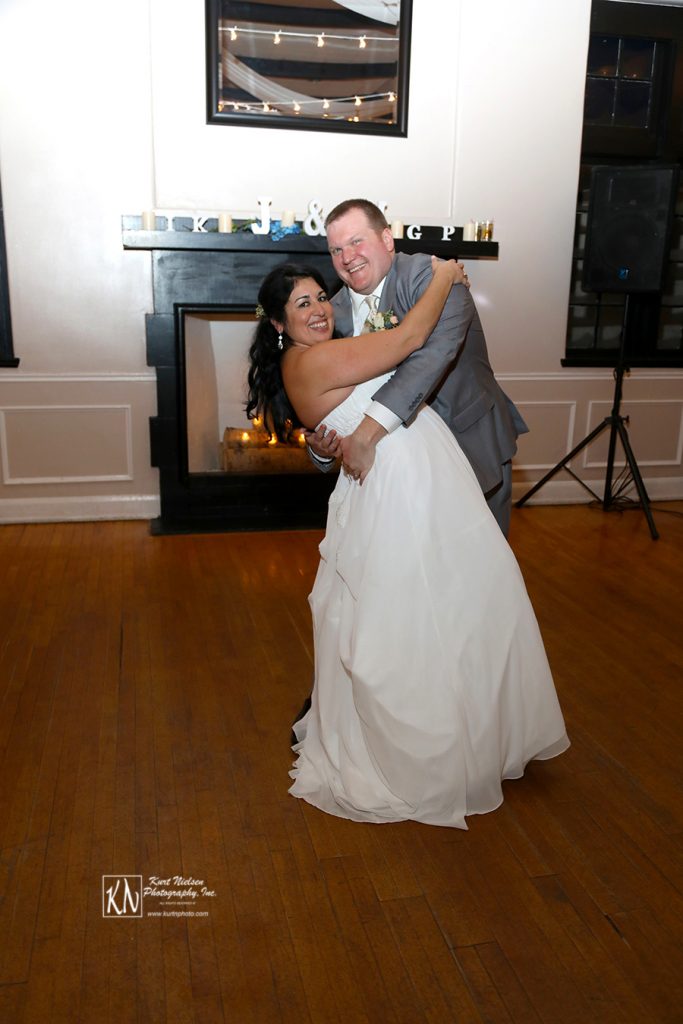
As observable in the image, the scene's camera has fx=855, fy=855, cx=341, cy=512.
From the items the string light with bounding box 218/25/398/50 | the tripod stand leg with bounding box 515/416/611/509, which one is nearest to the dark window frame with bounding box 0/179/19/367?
the string light with bounding box 218/25/398/50

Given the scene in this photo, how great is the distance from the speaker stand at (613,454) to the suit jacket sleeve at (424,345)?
3.09 metres

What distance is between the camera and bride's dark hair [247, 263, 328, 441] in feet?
7.52

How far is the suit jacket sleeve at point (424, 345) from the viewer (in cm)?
224

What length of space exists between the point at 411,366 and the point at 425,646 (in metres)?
0.74

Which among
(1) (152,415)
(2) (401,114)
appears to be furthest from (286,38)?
(1) (152,415)

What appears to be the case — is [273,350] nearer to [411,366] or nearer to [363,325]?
[363,325]

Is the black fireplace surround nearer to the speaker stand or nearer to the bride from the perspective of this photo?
the speaker stand

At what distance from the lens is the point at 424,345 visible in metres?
2.32

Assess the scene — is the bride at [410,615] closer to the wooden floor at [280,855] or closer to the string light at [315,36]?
the wooden floor at [280,855]

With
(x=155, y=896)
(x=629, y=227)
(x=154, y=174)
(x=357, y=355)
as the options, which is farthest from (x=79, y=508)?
(x=629, y=227)

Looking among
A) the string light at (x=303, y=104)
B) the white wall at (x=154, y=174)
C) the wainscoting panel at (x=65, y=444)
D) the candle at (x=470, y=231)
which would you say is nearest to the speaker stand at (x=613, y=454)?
the white wall at (x=154, y=174)

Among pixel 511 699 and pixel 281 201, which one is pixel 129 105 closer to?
pixel 281 201

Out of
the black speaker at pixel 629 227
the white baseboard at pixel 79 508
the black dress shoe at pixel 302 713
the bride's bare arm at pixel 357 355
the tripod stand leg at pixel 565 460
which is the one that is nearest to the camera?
the bride's bare arm at pixel 357 355

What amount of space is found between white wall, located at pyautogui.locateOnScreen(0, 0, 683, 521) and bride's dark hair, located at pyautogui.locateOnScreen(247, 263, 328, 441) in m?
2.74
